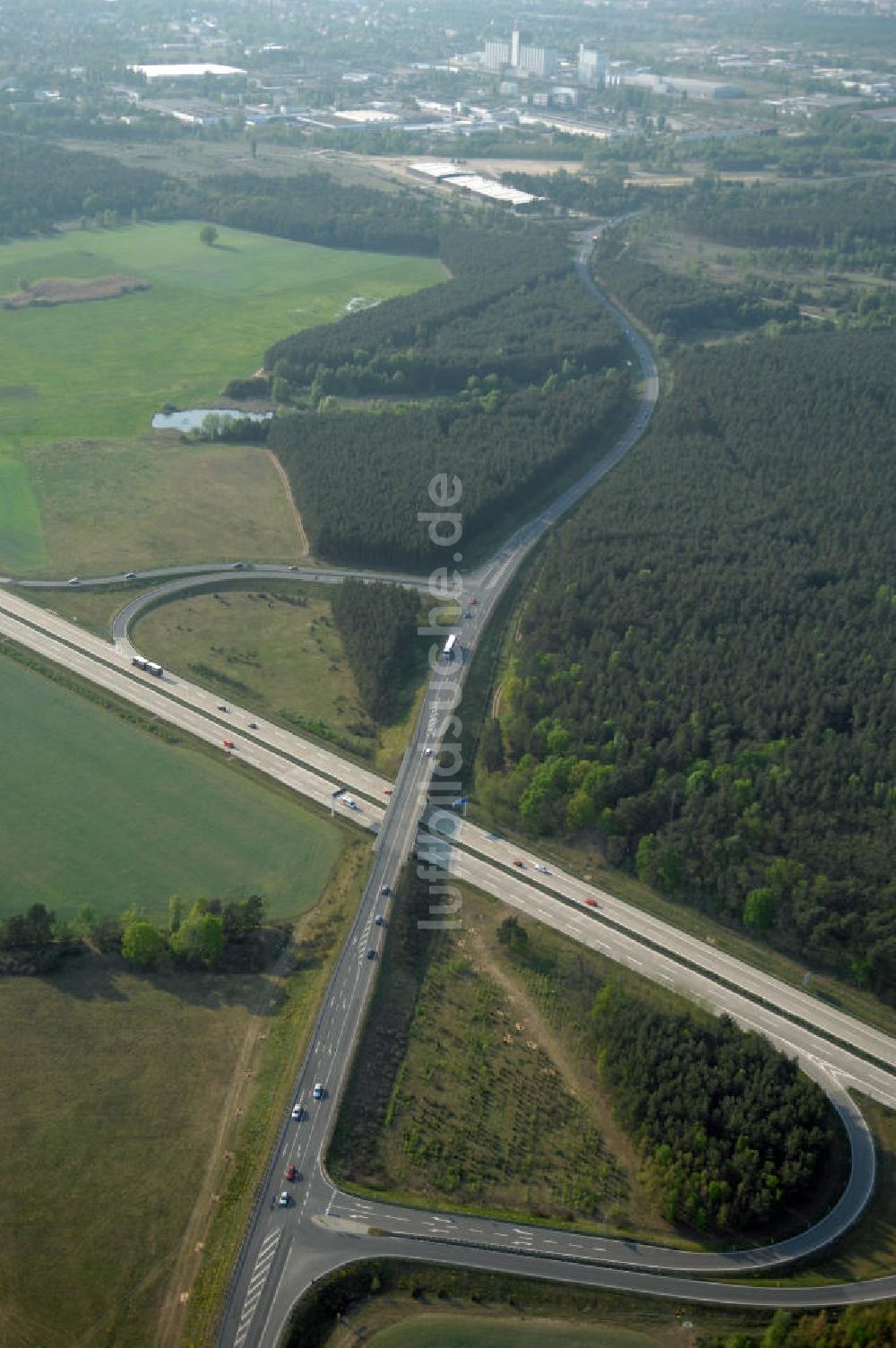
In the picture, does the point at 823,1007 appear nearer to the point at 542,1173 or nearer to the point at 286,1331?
the point at 542,1173

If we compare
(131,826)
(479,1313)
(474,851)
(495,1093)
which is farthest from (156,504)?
(479,1313)

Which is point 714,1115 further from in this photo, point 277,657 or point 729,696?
point 277,657

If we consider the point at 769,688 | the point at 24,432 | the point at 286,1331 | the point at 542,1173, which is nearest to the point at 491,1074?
the point at 542,1173

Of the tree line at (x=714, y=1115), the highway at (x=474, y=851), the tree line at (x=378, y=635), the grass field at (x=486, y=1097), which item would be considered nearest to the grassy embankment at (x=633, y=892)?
the highway at (x=474, y=851)

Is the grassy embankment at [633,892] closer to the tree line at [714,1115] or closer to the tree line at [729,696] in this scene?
the tree line at [729,696]

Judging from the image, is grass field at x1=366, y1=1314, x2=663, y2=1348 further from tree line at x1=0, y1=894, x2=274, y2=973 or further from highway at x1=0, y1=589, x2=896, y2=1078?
tree line at x1=0, y1=894, x2=274, y2=973
